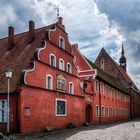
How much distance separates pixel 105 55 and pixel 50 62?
40994mm

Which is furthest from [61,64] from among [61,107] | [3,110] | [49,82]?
[3,110]

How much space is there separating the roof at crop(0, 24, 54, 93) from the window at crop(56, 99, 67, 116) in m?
5.22

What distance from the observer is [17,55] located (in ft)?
91.4

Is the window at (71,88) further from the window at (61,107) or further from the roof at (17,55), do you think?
the roof at (17,55)

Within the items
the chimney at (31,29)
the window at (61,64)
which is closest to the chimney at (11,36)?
the chimney at (31,29)

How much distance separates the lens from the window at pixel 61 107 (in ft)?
92.8

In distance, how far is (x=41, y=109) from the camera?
25.3 m

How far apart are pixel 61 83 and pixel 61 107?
2.37 meters

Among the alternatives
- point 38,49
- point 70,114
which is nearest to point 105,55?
point 70,114

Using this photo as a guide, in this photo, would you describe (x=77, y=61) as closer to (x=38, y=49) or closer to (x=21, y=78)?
(x=38, y=49)

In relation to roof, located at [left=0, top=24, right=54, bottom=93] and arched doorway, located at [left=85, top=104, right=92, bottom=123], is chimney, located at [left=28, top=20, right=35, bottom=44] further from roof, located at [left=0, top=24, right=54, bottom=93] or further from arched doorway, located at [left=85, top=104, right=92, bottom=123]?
arched doorway, located at [left=85, top=104, right=92, bottom=123]

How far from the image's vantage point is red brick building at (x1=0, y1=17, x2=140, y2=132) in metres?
23.2

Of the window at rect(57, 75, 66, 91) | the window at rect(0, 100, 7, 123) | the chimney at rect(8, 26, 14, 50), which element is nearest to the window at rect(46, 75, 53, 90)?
the window at rect(57, 75, 66, 91)

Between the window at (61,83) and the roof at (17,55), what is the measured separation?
3.82 meters
